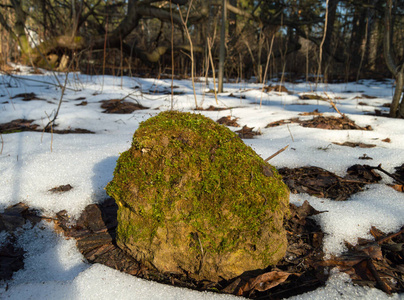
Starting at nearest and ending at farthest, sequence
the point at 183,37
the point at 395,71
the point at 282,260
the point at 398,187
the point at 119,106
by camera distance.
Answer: the point at 282,260, the point at 398,187, the point at 395,71, the point at 119,106, the point at 183,37

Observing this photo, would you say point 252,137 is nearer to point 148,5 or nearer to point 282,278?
point 282,278

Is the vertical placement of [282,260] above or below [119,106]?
below

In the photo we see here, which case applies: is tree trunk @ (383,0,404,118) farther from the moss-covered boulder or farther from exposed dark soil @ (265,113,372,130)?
the moss-covered boulder

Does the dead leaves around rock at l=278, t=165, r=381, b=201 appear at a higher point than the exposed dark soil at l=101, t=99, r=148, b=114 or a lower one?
lower

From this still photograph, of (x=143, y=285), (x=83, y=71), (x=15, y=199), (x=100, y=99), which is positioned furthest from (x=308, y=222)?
(x=83, y=71)

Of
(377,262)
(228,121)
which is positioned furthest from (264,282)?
(228,121)

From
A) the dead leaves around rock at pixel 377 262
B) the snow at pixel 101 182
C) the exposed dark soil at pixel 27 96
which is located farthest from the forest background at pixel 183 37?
the dead leaves around rock at pixel 377 262

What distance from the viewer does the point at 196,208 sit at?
1.19 m

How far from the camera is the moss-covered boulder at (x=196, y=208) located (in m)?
1.18

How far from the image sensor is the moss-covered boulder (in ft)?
3.86

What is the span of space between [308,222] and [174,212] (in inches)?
33.0

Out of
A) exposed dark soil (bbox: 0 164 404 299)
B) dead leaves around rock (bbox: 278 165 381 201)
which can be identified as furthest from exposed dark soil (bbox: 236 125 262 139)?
exposed dark soil (bbox: 0 164 404 299)

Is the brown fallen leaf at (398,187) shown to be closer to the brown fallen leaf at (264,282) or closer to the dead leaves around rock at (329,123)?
the brown fallen leaf at (264,282)

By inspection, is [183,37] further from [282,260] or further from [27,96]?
[282,260]
